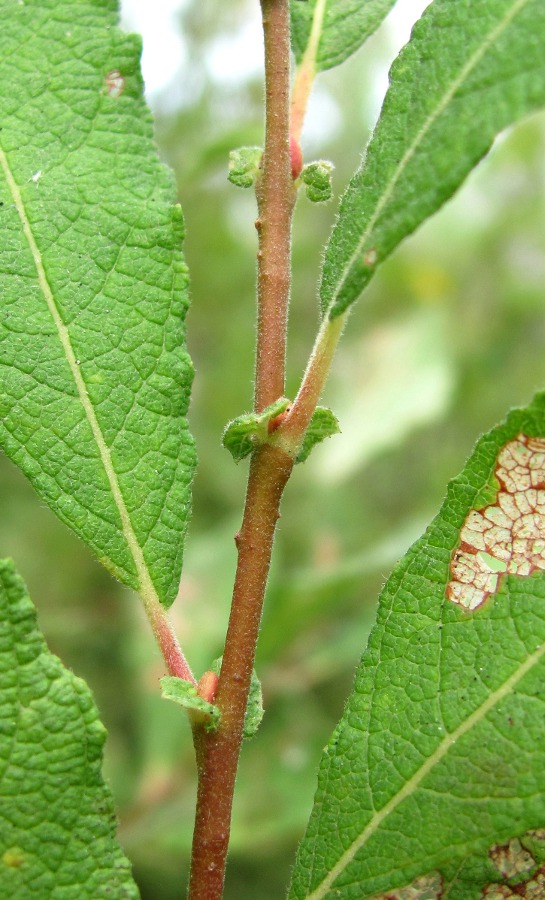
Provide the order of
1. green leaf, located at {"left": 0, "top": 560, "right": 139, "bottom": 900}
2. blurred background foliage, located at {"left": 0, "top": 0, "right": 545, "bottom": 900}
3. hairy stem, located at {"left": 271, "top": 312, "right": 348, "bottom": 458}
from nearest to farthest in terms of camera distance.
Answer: green leaf, located at {"left": 0, "top": 560, "right": 139, "bottom": 900} < hairy stem, located at {"left": 271, "top": 312, "right": 348, "bottom": 458} < blurred background foliage, located at {"left": 0, "top": 0, "right": 545, "bottom": 900}

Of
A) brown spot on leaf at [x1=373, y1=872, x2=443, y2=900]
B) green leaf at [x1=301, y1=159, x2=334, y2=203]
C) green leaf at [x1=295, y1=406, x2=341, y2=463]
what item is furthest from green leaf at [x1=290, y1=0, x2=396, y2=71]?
brown spot on leaf at [x1=373, y1=872, x2=443, y2=900]

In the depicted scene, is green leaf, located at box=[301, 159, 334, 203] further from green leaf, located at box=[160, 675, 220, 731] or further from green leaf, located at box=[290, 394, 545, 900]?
green leaf, located at box=[160, 675, 220, 731]

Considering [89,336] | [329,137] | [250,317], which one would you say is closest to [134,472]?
[89,336]

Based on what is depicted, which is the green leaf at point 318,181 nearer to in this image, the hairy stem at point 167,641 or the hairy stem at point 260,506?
the hairy stem at point 260,506

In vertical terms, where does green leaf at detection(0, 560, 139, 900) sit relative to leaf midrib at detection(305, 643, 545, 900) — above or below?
above

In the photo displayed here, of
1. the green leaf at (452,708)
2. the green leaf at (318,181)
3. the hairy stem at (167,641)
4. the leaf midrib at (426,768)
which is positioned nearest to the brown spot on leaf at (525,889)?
the green leaf at (452,708)

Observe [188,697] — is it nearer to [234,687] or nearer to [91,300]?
[234,687]

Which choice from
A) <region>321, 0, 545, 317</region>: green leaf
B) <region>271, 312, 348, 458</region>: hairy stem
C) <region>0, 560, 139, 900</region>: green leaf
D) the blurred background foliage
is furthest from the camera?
the blurred background foliage

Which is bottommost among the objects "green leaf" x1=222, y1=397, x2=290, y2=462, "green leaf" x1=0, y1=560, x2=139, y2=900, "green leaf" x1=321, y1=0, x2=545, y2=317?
"green leaf" x1=0, y1=560, x2=139, y2=900

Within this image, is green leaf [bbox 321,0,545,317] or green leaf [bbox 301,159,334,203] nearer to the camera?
green leaf [bbox 321,0,545,317]
